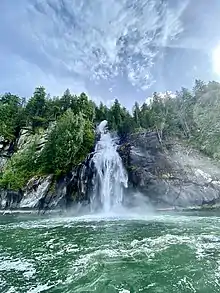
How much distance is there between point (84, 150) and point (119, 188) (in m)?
11.3

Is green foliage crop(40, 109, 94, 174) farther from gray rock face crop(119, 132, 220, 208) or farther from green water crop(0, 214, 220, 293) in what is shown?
green water crop(0, 214, 220, 293)

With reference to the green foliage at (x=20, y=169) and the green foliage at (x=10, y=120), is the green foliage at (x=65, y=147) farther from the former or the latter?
the green foliage at (x=10, y=120)

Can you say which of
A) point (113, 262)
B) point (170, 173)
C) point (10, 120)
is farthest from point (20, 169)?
point (113, 262)

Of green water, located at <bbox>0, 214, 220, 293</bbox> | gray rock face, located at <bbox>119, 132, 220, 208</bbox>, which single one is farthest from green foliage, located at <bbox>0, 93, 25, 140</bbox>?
green water, located at <bbox>0, 214, 220, 293</bbox>

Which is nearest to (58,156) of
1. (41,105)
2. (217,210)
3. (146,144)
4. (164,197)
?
(146,144)

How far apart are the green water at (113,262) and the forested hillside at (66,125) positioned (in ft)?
31.3

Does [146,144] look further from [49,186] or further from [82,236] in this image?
[82,236]

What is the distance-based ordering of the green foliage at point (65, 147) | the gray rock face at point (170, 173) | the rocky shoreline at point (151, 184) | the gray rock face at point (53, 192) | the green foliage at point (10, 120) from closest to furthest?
the gray rock face at point (170, 173) → the rocky shoreline at point (151, 184) → the gray rock face at point (53, 192) → the green foliage at point (65, 147) → the green foliage at point (10, 120)

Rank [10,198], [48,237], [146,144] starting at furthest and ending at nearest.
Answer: [146,144] < [10,198] < [48,237]

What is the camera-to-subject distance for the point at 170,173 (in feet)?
127

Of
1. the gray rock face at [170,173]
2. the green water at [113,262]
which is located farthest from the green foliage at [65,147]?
the green water at [113,262]

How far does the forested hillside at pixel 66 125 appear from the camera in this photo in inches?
1679

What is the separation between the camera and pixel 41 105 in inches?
2758

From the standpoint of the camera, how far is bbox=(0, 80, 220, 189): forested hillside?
140 feet
